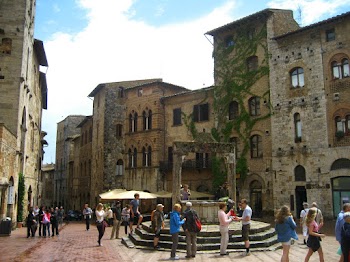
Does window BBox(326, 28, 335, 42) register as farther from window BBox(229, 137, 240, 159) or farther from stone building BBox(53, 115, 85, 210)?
stone building BBox(53, 115, 85, 210)

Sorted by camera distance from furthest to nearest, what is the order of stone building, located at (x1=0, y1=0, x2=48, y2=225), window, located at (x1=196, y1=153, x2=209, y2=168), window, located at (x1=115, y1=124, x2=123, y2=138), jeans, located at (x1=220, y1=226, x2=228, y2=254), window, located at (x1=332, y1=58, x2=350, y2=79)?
window, located at (x1=115, y1=124, x2=123, y2=138) < window, located at (x1=196, y1=153, x2=209, y2=168) < window, located at (x1=332, y1=58, x2=350, y2=79) < stone building, located at (x1=0, y1=0, x2=48, y2=225) < jeans, located at (x1=220, y1=226, x2=228, y2=254)

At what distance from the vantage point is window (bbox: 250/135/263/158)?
2841 cm

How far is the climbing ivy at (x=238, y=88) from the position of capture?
94.4ft

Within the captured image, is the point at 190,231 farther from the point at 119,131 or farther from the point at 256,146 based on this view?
the point at 119,131

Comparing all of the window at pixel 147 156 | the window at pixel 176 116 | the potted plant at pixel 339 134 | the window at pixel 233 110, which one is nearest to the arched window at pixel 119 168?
the window at pixel 147 156

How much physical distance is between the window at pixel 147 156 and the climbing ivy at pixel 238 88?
668 cm

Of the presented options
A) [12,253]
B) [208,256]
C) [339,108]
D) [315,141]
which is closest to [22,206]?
[12,253]

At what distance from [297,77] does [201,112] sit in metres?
8.78

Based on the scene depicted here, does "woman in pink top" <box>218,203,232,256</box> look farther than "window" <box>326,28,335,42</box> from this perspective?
No

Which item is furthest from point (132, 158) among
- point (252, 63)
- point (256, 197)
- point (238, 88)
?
point (252, 63)

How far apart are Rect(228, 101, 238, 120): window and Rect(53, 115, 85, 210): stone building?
101 feet

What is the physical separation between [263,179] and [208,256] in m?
16.9

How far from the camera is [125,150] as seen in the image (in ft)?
122

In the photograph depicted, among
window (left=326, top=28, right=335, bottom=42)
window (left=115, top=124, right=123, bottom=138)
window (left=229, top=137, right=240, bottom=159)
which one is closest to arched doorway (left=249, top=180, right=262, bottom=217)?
window (left=229, top=137, right=240, bottom=159)
